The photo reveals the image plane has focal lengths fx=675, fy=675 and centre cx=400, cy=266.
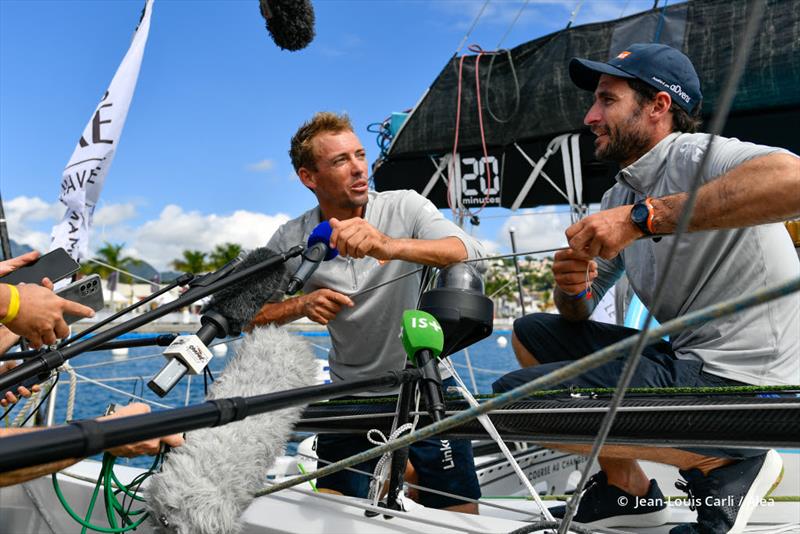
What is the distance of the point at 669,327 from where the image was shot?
92cm

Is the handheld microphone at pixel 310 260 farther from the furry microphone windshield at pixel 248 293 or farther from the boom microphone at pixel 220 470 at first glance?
the boom microphone at pixel 220 470

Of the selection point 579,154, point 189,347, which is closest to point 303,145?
point 189,347

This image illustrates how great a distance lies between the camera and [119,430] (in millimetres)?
865

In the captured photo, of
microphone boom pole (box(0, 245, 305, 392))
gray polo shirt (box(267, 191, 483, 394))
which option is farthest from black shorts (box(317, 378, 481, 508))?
microphone boom pole (box(0, 245, 305, 392))

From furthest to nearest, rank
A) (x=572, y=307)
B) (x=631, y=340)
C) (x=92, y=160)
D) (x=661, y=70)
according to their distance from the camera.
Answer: (x=92, y=160) → (x=572, y=307) → (x=661, y=70) → (x=631, y=340)

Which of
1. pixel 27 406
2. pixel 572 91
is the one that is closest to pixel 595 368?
pixel 27 406

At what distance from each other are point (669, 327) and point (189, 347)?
1032mm

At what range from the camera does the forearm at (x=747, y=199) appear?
1.71m

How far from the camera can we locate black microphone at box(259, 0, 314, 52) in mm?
2686

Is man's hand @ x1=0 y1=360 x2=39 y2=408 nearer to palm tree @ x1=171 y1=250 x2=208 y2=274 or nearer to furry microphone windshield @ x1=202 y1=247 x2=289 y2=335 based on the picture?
furry microphone windshield @ x1=202 y1=247 x2=289 y2=335

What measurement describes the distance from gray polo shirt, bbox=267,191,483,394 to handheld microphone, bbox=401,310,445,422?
1.09 meters

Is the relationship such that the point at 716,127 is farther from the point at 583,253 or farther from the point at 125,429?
the point at 583,253

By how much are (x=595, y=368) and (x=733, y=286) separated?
19.1 inches

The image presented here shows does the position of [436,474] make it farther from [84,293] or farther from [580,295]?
[84,293]
